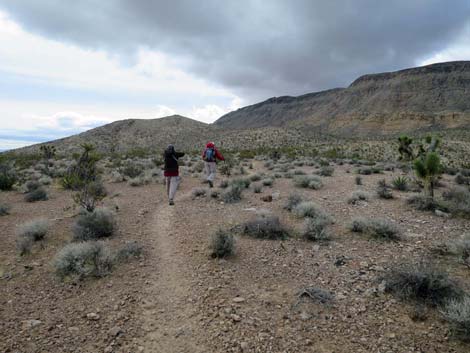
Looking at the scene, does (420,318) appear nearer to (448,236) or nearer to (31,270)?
(448,236)

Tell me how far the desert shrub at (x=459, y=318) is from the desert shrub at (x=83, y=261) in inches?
191

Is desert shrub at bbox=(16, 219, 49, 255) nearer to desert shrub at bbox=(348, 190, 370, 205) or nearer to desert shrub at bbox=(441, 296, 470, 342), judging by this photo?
desert shrub at bbox=(441, 296, 470, 342)

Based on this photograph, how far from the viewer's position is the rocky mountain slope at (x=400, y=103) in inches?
3086

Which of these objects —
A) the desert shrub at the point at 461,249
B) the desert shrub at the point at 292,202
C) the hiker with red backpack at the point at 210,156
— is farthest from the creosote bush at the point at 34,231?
the desert shrub at the point at 461,249

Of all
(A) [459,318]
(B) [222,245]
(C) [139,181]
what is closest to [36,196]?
(C) [139,181]

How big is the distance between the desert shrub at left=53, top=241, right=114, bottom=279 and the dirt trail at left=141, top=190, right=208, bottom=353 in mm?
807

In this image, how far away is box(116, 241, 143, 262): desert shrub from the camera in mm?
5328

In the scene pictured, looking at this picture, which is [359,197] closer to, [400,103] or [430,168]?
[430,168]

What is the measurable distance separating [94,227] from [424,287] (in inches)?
250

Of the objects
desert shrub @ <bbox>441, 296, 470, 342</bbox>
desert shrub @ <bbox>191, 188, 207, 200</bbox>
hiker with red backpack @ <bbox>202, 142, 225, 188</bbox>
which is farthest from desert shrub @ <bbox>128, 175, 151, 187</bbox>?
desert shrub @ <bbox>441, 296, 470, 342</bbox>

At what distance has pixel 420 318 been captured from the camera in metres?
3.51

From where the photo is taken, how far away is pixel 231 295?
4.21m

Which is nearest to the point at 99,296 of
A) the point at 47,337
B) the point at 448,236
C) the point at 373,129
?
the point at 47,337

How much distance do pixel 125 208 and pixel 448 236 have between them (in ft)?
28.2
